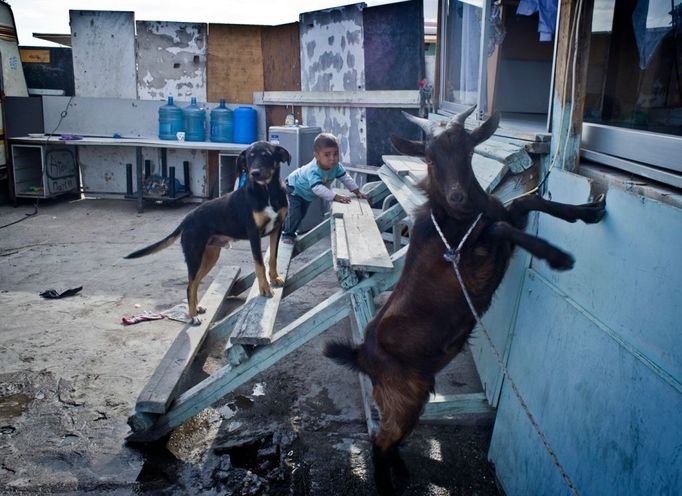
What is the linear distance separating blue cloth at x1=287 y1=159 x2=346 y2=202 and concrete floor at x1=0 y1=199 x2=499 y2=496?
118 cm

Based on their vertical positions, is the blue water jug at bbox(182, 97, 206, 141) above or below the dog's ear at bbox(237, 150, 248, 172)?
above

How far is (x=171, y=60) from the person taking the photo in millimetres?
10305

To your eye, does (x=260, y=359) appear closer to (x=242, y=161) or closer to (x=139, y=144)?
(x=242, y=161)

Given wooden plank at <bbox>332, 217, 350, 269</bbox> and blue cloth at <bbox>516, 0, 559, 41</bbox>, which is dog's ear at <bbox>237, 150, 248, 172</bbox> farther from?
blue cloth at <bbox>516, 0, 559, 41</bbox>

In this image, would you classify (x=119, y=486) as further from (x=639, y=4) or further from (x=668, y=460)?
(x=639, y=4)

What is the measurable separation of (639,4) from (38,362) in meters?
5.30

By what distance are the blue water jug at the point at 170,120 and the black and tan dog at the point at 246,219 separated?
623 cm

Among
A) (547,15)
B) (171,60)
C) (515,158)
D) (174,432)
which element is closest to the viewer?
(515,158)

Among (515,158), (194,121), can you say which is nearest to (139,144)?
(194,121)

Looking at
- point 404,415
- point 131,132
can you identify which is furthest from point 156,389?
point 131,132

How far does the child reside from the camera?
205 inches

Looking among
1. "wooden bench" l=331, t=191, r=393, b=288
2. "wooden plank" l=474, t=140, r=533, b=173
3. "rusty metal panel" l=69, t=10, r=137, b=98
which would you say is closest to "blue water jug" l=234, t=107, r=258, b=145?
"rusty metal panel" l=69, t=10, r=137, b=98

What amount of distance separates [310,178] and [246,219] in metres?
1.20

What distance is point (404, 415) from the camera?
2596mm
